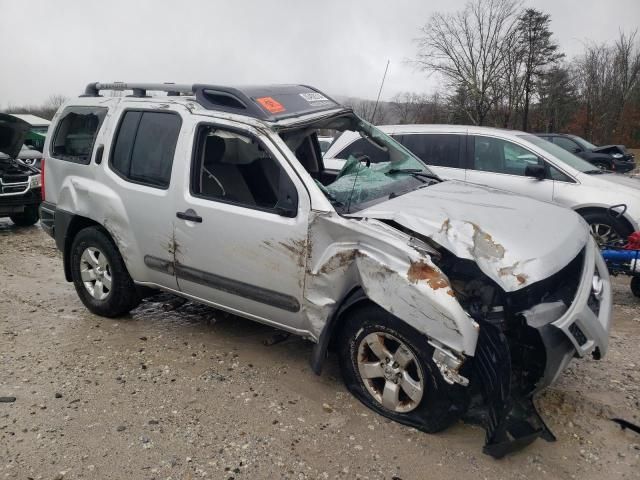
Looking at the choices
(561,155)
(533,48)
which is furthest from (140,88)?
(533,48)

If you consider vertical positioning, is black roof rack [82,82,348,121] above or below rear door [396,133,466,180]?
above

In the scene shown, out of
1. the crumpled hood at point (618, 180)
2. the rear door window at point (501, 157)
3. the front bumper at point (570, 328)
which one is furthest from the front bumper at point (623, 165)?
the front bumper at point (570, 328)

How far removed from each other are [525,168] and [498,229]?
3.88m

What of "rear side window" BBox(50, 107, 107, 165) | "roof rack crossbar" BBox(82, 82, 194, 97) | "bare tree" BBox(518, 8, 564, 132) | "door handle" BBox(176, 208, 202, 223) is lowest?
"door handle" BBox(176, 208, 202, 223)

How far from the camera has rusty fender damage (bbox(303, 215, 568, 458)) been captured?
2660 millimetres

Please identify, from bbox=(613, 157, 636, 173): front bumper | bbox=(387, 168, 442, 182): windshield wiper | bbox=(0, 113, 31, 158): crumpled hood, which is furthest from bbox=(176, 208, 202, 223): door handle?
bbox=(613, 157, 636, 173): front bumper

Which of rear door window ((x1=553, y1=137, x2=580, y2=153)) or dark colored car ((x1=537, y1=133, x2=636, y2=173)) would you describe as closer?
dark colored car ((x1=537, y1=133, x2=636, y2=173))

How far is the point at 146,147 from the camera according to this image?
4.09m

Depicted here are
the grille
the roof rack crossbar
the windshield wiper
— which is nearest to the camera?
the windshield wiper

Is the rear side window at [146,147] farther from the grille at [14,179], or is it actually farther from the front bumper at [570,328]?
the grille at [14,179]

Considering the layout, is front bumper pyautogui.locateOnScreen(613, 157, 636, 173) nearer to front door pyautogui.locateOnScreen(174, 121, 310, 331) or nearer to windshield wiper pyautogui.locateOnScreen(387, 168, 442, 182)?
windshield wiper pyautogui.locateOnScreen(387, 168, 442, 182)

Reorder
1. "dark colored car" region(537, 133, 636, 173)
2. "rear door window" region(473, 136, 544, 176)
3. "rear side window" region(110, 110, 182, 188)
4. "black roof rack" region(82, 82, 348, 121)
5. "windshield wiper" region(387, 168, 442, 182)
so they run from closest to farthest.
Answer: "black roof rack" region(82, 82, 348, 121) → "rear side window" region(110, 110, 182, 188) → "windshield wiper" region(387, 168, 442, 182) → "rear door window" region(473, 136, 544, 176) → "dark colored car" region(537, 133, 636, 173)

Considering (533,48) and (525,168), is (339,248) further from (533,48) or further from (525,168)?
(533,48)

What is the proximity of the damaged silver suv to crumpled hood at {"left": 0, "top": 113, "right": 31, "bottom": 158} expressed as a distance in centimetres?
513
